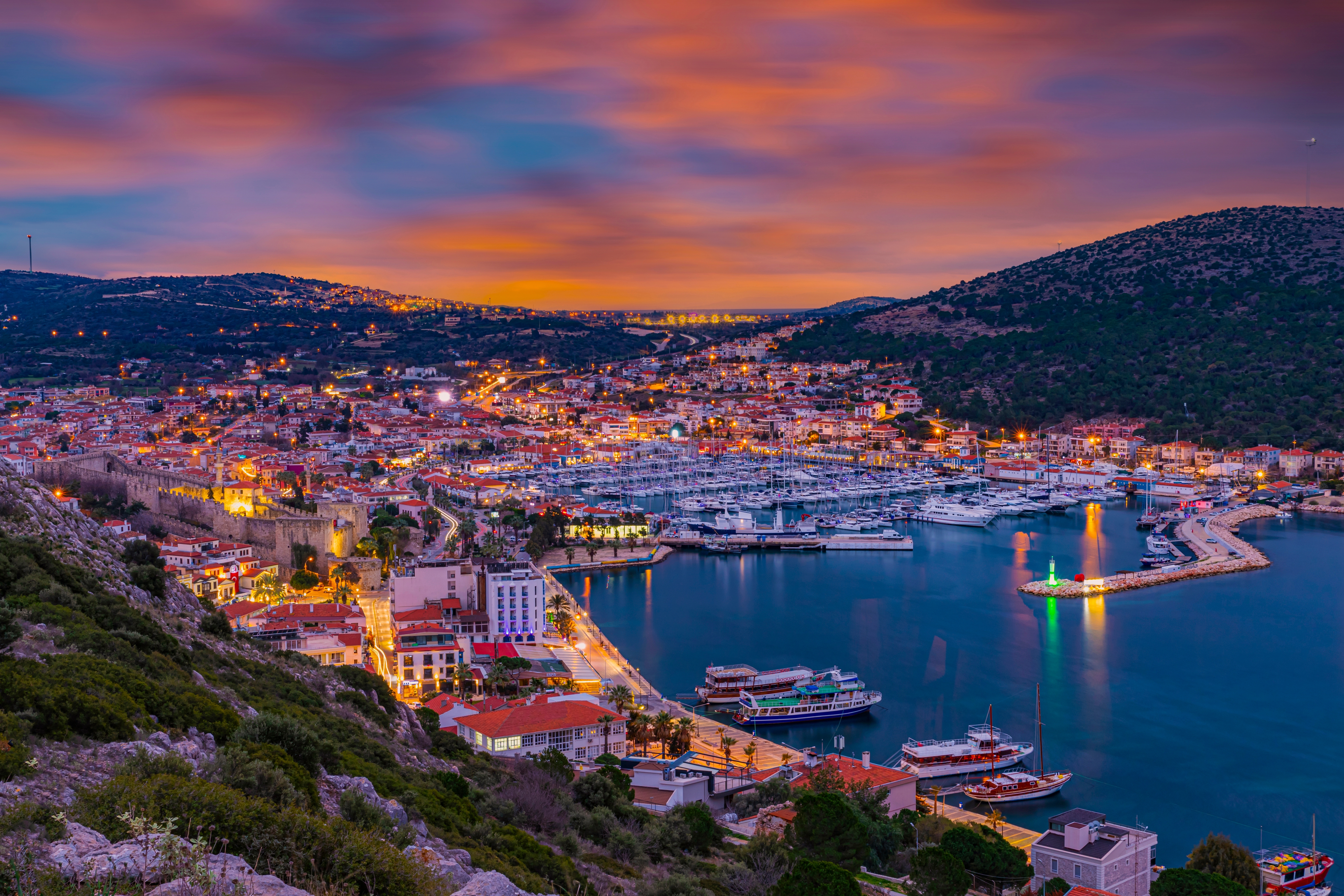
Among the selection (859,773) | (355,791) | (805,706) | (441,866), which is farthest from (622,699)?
(441,866)

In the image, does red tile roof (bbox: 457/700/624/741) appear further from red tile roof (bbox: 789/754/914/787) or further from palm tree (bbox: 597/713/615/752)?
red tile roof (bbox: 789/754/914/787)

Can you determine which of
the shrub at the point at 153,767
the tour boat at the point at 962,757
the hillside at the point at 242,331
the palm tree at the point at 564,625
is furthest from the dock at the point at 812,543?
the hillside at the point at 242,331

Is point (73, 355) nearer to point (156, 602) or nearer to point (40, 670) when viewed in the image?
point (156, 602)

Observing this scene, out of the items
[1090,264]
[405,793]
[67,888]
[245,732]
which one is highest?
[1090,264]

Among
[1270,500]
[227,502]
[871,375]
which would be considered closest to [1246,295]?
[871,375]

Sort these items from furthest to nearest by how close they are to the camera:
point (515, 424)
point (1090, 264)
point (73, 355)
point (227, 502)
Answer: point (1090, 264) → point (73, 355) → point (515, 424) → point (227, 502)

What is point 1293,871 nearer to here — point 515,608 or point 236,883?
point 236,883

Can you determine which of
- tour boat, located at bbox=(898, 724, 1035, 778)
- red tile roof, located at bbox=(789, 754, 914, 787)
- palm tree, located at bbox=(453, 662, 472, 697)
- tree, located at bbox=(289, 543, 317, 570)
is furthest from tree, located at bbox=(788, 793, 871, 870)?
tree, located at bbox=(289, 543, 317, 570)
